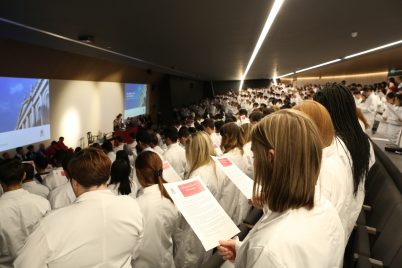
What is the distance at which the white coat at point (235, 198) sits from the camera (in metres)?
4.05

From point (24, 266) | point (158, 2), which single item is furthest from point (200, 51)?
point (24, 266)

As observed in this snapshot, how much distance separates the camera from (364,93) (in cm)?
1070

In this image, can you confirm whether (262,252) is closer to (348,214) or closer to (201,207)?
(201,207)

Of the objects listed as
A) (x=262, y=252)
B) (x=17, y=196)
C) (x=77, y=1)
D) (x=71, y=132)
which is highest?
(x=77, y=1)

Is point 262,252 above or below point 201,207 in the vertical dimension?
above

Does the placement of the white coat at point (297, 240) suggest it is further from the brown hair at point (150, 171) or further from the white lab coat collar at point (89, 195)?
the brown hair at point (150, 171)

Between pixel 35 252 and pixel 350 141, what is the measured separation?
2.16 meters

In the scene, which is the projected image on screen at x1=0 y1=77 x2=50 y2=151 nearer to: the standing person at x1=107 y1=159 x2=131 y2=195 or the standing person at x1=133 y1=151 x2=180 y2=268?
the standing person at x1=107 y1=159 x2=131 y2=195

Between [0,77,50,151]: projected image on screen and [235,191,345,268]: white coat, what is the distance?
1082 cm

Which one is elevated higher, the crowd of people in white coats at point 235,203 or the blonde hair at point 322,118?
the blonde hair at point 322,118

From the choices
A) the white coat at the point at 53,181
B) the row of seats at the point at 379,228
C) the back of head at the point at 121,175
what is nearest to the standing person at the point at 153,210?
the row of seats at the point at 379,228

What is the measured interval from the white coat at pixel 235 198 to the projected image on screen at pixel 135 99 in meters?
15.2

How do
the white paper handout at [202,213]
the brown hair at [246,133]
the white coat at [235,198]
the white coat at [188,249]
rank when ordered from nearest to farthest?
the white paper handout at [202,213] → the white coat at [188,249] → the white coat at [235,198] → the brown hair at [246,133]

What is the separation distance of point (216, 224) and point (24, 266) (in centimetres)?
111
